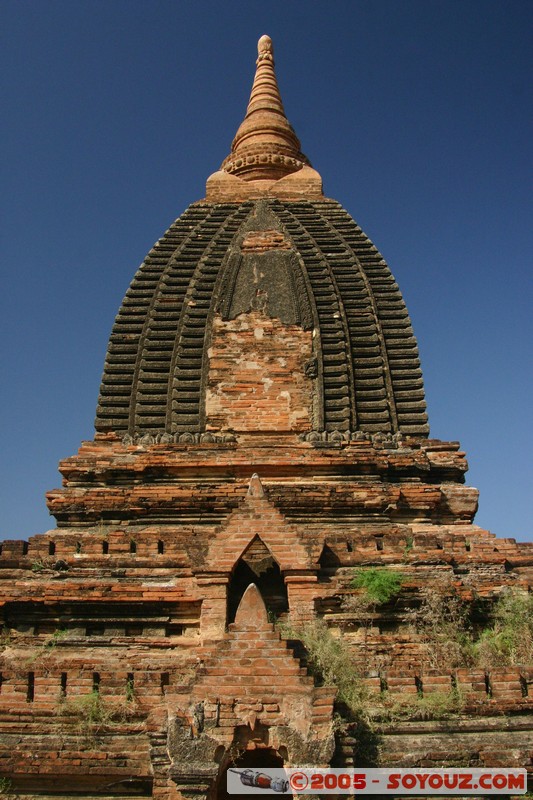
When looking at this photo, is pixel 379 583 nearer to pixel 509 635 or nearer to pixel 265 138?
pixel 509 635

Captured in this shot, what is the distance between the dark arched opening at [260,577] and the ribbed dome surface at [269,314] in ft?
11.1

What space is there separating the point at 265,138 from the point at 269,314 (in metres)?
9.11

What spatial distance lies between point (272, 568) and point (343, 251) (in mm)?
8187

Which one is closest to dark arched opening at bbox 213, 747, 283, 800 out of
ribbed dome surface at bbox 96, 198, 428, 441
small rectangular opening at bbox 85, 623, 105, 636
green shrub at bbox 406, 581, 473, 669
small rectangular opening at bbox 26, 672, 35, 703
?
green shrub at bbox 406, 581, 473, 669

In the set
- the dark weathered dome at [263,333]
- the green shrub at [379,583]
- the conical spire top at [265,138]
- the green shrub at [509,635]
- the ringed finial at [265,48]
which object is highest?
the ringed finial at [265,48]

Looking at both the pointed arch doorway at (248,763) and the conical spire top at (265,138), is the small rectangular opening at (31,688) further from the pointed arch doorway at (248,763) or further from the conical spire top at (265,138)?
the conical spire top at (265,138)

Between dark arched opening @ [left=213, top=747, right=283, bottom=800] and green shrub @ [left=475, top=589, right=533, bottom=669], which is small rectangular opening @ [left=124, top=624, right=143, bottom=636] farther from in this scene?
green shrub @ [left=475, top=589, right=533, bottom=669]

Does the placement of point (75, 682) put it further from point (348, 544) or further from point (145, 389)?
point (145, 389)

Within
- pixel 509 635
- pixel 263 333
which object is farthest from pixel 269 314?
pixel 509 635

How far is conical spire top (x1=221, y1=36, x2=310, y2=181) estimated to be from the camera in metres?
19.7

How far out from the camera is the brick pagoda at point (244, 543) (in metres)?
7.10

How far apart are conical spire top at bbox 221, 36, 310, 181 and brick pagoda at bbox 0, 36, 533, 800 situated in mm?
3144

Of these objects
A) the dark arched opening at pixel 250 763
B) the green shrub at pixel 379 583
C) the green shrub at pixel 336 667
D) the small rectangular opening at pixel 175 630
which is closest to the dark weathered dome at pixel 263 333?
the green shrub at pixel 379 583

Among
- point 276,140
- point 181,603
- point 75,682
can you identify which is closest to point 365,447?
point 181,603
